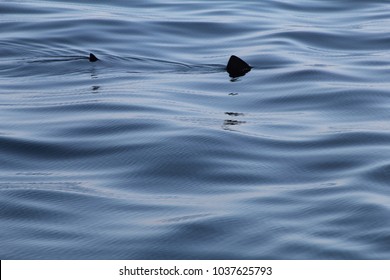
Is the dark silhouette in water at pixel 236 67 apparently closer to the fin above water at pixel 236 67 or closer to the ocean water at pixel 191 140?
the fin above water at pixel 236 67

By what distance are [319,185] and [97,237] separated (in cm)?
209

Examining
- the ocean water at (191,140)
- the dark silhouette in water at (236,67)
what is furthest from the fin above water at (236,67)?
the ocean water at (191,140)

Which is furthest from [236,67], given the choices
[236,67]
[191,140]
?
[191,140]

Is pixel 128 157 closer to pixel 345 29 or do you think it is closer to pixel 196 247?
pixel 196 247

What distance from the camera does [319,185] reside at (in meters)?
9.86

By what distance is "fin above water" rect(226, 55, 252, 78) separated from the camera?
1442 centimetres

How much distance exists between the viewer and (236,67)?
1448 centimetres

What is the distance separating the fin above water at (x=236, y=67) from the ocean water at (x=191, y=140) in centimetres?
11

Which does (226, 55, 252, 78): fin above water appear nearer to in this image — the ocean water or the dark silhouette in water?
the dark silhouette in water

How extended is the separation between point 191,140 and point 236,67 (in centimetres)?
344

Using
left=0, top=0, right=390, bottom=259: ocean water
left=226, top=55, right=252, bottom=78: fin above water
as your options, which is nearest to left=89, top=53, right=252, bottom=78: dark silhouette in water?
left=226, top=55, right=252, bottom=78: fin above water

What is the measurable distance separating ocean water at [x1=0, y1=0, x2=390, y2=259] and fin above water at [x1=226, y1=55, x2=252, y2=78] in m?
0.11

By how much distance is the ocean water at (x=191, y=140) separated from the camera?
861cm
